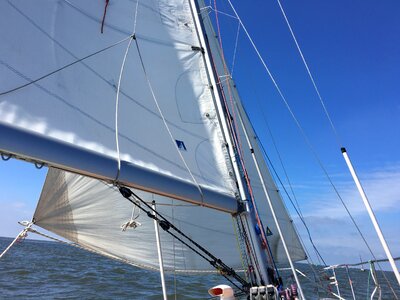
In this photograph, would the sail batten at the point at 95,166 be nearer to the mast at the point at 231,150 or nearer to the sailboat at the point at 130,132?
the sailboat at the point at 130,132

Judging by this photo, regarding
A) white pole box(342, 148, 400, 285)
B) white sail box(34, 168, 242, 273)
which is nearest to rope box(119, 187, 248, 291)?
white sail box(34, 168, 242, 273)

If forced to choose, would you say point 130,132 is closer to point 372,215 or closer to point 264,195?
point 372,215

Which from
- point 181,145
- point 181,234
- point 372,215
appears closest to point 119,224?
point 181,234

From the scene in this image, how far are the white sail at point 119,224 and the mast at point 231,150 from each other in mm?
687

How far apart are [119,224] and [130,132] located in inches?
70.4

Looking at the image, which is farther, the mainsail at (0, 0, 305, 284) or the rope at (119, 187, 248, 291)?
the rope at (119, 187, 248, 291)

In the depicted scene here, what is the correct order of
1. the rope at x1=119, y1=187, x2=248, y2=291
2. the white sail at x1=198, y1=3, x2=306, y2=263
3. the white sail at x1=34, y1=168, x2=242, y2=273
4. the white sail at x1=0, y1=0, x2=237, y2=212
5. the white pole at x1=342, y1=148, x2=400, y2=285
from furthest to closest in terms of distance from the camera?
the white sail at x1=198, y1=3, x2=306, y2=263, the white sail at x1=34, y1=168, x2=242, y2=273, the rope at x1=119, y1=187, x2=248, y2=291, the white pole at x1=342, y1=148, x2=400, y2=285, the white sail at x1=0, y1=0, x2=237, y2=212

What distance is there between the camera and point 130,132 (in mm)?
2834

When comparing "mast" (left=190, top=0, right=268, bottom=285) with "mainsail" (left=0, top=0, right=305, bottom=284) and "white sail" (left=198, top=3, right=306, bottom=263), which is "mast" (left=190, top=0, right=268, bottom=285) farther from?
"white sail" (left=198, top=3, right=306, bottom=263)

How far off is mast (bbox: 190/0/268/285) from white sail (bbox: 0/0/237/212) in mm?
81

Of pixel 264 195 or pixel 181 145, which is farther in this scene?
pixel 264 195

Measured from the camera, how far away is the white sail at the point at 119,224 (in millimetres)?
3727

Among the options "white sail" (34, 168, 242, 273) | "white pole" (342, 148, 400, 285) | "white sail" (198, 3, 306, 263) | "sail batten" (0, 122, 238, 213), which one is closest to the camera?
"sail batten" (0, 122, 238, 213)

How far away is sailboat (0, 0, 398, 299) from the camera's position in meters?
2.31
